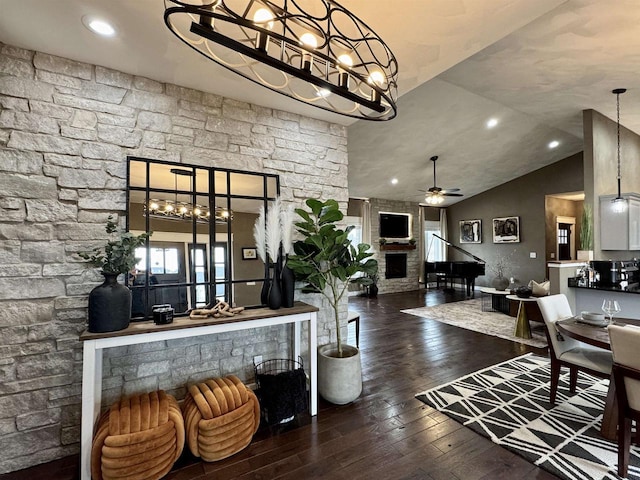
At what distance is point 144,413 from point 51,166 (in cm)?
177

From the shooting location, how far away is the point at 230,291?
8.62ft

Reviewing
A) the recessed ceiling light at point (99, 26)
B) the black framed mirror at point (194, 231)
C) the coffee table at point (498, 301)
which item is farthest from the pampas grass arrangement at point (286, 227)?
the coffee table at point (498, 301)

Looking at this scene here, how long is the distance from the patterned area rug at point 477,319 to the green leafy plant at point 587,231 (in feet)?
4.77

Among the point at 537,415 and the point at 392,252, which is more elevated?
the point at 392,252

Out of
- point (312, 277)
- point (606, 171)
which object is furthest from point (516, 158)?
point (312, 277)

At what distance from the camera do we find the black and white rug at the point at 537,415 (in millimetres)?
1923

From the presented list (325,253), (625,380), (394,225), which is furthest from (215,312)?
(394,225)

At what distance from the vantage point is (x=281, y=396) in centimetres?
231

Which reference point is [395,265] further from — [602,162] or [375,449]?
[375,449]

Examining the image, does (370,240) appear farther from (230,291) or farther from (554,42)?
(230,291)

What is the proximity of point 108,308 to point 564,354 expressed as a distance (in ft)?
11.6

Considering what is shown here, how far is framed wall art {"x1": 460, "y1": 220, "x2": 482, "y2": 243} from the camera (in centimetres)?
969

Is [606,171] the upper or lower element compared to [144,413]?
upper

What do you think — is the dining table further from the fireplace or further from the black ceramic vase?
the fireplace
